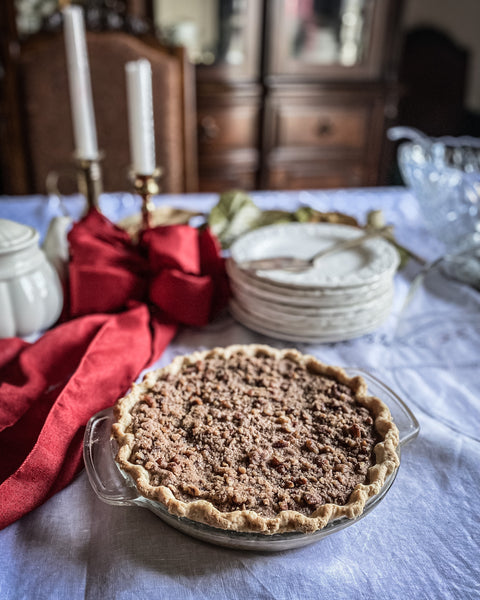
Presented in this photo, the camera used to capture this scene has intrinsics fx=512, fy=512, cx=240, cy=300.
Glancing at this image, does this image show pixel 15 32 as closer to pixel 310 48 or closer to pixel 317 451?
pixel 310 48

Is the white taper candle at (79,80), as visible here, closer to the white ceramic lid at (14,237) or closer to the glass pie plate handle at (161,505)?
the white ceramic lid at (14,237)

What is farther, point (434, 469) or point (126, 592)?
point (434, 469)

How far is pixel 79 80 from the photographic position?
91 cm

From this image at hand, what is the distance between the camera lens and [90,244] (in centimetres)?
80

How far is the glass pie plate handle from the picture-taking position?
17.8 inches

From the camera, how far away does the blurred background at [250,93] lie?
1.73 metres

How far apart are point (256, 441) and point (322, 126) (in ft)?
7.90

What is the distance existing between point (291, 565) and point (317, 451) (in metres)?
0.11

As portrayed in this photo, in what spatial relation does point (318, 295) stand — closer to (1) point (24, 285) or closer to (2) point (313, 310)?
(2) point (313, 310)

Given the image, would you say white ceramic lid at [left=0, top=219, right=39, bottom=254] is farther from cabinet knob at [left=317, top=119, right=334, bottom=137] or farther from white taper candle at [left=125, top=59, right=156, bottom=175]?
cabinet knob at [left=317, top=119, right=334, bottom=137]

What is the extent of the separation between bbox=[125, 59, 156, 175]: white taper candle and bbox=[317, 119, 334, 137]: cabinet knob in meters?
1.98

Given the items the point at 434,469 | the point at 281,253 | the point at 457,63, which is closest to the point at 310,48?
the point at 457,63

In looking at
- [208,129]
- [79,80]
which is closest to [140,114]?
[79,80]

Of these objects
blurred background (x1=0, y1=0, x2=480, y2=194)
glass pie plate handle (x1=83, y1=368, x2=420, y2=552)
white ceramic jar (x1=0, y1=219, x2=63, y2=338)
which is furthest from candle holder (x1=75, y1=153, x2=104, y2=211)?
blurred background (x1=0, y1=0, x2=480, y2=194)
